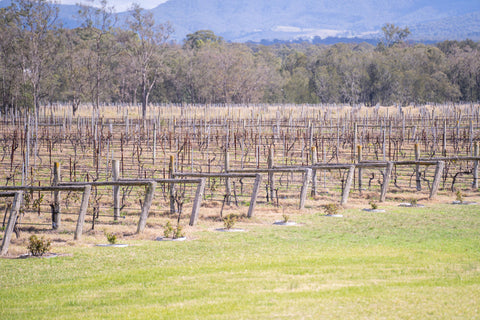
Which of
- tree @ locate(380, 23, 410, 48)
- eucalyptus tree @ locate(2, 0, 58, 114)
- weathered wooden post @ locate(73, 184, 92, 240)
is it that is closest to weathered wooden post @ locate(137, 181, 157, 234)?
weathered wooden post @ locate(73, 184, 92, 240)

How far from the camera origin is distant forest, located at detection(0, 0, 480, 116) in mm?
52938

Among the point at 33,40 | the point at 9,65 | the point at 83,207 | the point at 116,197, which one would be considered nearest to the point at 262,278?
the point at 83,207

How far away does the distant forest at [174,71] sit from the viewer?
52938 millimetres

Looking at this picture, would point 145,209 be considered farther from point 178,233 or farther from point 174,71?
point 174,71

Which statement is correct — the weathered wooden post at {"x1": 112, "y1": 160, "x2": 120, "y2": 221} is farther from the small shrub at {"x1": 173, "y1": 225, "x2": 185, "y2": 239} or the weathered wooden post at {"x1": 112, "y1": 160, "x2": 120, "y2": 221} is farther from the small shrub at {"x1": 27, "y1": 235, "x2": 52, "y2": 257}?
the small shrub at {"x1": 27, "y1": 235, "x2": 52, "y2": 257}

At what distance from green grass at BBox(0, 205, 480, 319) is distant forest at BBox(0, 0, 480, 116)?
42.8 metres

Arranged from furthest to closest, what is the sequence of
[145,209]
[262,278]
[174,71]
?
[174,71] → [145,209] → [262,278]

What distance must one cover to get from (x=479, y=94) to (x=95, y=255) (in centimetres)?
7046

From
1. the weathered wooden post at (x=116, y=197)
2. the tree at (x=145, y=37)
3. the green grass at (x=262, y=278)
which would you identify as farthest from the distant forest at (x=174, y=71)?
the green grass at (x=262, y=278)

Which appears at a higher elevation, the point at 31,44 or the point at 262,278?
the point at 31,44

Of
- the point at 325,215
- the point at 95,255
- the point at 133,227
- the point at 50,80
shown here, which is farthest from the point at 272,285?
the point at 50,80

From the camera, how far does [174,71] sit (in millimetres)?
72875

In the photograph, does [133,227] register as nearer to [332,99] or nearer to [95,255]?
[95,255]

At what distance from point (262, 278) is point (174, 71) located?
6608 centimetres
